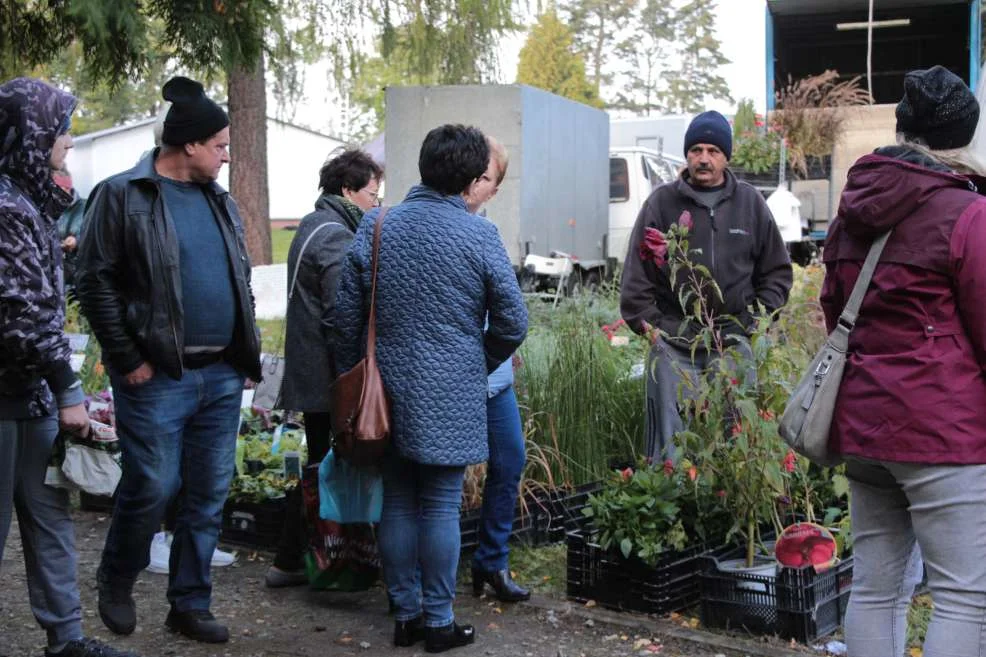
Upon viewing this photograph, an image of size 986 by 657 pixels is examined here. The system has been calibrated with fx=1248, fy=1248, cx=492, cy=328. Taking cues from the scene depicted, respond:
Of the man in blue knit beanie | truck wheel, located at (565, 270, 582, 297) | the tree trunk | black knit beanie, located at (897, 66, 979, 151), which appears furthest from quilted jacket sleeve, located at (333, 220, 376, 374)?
the tree trunk

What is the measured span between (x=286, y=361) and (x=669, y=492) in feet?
5.20

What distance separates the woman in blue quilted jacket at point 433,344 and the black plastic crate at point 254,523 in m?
1.41

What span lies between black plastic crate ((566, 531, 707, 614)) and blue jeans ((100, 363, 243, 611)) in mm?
1378

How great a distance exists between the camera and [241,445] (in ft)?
20.9

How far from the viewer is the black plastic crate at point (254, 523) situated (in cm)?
565

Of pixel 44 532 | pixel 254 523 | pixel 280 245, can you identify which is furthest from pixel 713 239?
pixel 280 245

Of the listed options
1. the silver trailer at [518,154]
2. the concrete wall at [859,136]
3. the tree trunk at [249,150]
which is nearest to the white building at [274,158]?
the silver trailer at [518,154]

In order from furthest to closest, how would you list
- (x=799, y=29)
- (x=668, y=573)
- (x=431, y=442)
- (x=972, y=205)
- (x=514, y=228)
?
(x=514, y=228) → (x=799, y=29) → (x=668, y=573) → (x=431, y=442) → (x=972, y=205)

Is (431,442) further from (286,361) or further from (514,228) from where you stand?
(514,228)

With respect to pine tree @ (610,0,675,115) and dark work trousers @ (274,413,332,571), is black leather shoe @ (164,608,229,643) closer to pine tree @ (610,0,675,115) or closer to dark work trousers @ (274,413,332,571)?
dark work trousers @ (274,413,332,571)

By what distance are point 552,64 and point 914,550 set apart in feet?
115

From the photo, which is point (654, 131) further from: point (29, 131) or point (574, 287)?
point (29, 131)

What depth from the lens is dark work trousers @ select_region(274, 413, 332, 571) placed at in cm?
507

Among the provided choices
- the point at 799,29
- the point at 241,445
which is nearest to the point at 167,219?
the point at 241,445
